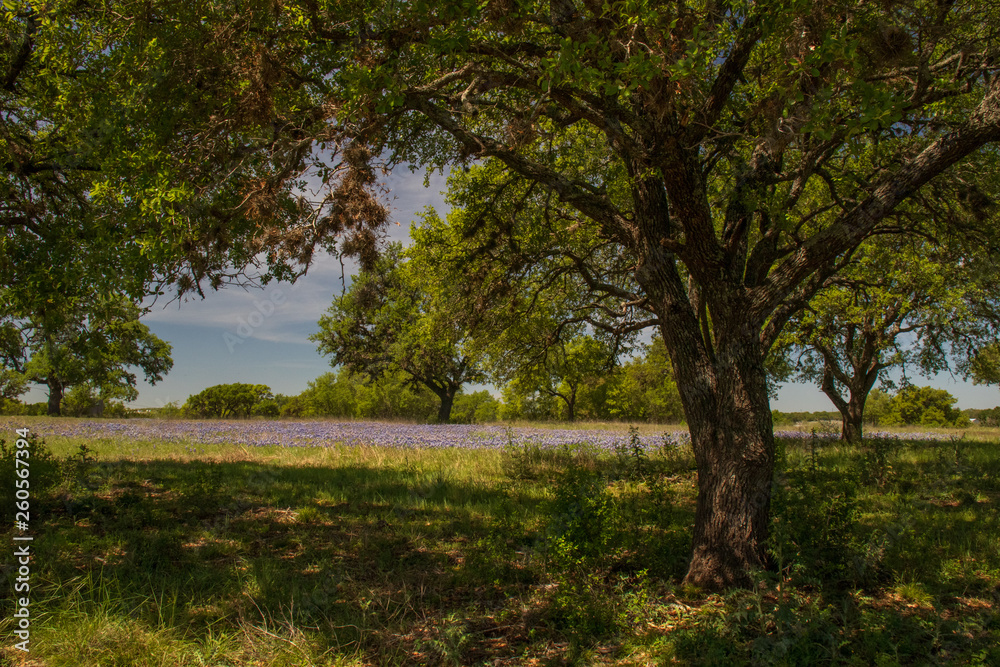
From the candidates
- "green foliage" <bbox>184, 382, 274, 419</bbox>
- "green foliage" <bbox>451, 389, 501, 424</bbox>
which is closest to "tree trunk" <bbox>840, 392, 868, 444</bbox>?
"green foliage" <bbox>184, 382, 274, 419</bbox>

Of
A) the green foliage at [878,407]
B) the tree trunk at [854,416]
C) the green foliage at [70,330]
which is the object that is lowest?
the green foliage at [878,407]

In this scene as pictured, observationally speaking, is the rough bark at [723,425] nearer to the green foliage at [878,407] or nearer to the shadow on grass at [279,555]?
the shadow on grass at [279,555]

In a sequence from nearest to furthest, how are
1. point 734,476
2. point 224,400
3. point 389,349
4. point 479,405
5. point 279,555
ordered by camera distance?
point 734,476
point 279,555
point 389,349
point 224,400
point 479,405

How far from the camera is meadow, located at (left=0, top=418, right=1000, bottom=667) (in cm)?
374

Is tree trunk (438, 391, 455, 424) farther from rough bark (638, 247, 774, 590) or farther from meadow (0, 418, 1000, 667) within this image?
rough bark (638, 247, 774, 590)

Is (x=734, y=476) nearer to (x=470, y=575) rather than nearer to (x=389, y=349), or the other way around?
(x=470, y=575)

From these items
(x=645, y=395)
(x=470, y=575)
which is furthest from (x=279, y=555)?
(x=645, y=395)

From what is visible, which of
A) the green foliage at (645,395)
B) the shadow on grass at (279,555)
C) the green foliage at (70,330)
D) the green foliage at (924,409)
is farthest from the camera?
the green foliage at (924,409)

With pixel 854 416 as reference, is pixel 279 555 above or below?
below

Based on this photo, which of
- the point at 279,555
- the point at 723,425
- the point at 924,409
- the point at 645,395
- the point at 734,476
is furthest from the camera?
the point at 924,409

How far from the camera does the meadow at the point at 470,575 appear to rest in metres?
3.74

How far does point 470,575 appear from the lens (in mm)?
5266

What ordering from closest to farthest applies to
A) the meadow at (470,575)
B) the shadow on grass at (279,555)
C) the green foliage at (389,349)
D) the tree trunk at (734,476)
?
1. the meadow at (470,575)
2. the shadow on grass at (279,555)
3. the tree trunk at (734,476)
4. the green foliage at (389,349)

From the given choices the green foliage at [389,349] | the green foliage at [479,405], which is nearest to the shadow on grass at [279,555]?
the green foliage at [389,349]
